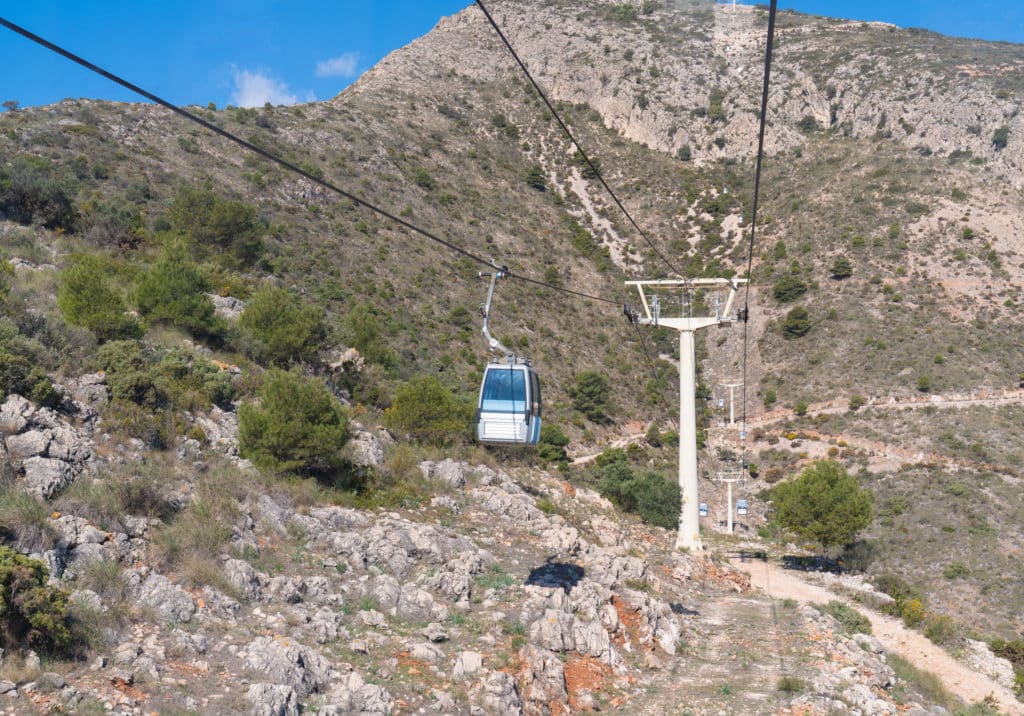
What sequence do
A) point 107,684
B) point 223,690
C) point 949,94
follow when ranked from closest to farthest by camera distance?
point 107,684 → point 223,690 → point 949,94

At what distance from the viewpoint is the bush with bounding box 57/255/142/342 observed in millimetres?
21469

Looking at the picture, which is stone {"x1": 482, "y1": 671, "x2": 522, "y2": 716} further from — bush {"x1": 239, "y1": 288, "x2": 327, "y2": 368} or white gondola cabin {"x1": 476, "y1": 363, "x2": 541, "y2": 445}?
bush {"x1": 239, "y1": 288, "x2": 327, "y2": 368}

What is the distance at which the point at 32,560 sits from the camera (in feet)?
35.9

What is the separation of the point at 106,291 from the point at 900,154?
280ft

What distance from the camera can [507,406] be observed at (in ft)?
51.0

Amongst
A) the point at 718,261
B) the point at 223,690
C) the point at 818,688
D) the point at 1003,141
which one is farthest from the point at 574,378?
the point at 1003,141

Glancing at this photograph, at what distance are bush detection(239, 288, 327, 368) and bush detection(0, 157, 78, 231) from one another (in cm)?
1243

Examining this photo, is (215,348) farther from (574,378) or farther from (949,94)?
(949,94)

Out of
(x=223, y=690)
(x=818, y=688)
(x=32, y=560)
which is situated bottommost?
(x=818, y=688)

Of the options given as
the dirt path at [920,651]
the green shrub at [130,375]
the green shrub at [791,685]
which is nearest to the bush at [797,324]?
the dirt path at [920,651]

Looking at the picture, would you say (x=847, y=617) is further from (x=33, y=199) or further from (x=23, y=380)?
(x=33, y=199)

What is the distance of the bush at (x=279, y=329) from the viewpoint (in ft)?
94.2

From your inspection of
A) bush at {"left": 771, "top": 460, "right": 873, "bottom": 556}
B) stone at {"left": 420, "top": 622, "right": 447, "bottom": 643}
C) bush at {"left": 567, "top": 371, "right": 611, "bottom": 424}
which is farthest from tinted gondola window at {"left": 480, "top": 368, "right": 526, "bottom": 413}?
bush at {"left": 567, "top": 371, "right": 611, "bottom": 424}

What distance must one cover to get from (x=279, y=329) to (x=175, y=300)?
12.9 ft
